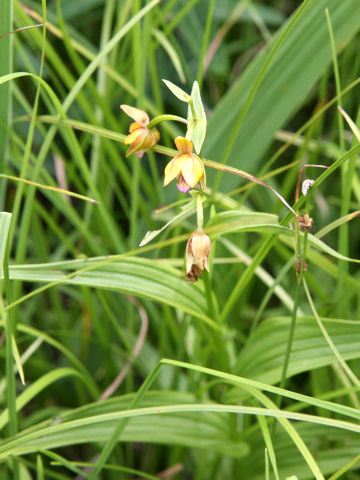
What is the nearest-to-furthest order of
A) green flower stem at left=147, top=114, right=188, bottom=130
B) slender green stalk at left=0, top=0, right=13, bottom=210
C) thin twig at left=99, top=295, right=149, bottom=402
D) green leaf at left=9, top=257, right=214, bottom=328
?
green flower stem at left=147, top=114, right=188, bottom=130 < green leaf at left=9, top=257, right=214, bottom=328 < slender green stalk at left=0, top=0, right=13, bottom=210 < thin twig at left=99, top=295, right=149, bottom=402

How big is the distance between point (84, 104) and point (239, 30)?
0.84m

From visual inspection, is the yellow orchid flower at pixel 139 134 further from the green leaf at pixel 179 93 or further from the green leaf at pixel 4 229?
the green leaf at pixel 4 229

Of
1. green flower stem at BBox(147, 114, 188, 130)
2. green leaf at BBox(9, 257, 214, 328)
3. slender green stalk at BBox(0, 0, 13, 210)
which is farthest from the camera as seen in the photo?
slender green stalk at BBox(0, 0, 13, 210)

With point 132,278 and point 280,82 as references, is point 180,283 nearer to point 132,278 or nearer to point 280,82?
point 132,278

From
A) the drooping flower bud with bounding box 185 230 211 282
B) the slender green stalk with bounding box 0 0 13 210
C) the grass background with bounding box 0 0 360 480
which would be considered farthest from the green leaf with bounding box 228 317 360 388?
the slender green stalk with bounding box 0 0 13 210

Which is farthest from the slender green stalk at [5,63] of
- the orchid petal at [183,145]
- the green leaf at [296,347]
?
the green leaf at [296,347]

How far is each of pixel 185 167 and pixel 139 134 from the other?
8 centimetres

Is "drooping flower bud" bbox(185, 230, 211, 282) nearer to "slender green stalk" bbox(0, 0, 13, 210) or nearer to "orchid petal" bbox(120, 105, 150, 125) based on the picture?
"orchid petal" bbox(120, 105, 150, 125)

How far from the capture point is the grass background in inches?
29.5

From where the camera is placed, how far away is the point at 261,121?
3.80ft

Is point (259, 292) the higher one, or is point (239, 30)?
point (239, 30)

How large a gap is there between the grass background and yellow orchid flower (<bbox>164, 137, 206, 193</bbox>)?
61 mm

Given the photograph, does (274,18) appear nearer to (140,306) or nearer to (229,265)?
(229,265)

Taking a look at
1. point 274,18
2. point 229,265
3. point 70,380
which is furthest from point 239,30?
point 70,380
